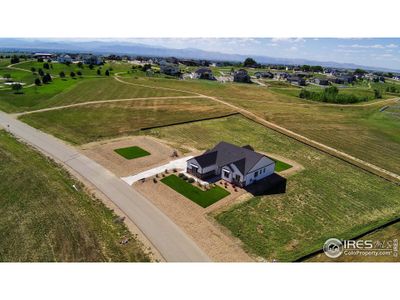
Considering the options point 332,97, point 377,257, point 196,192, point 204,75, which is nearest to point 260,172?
point 196,192

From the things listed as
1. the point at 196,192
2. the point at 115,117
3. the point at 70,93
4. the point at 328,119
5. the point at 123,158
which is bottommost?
the point at 196,192

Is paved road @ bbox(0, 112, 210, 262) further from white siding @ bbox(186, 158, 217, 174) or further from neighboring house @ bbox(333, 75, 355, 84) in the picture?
A: neighboring house @ bbox(333, 75, 355, 84)

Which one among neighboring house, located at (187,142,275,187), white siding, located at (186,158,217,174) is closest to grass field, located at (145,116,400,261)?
neighboring house, located at (187,142,275,187)

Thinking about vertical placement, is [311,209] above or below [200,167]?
below

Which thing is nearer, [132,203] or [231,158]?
[132,203]

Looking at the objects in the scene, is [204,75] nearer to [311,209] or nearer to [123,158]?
[123,158]

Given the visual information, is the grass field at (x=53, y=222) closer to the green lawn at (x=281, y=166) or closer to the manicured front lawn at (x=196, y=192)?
the manicured front lawn at (x=196, y=192)
